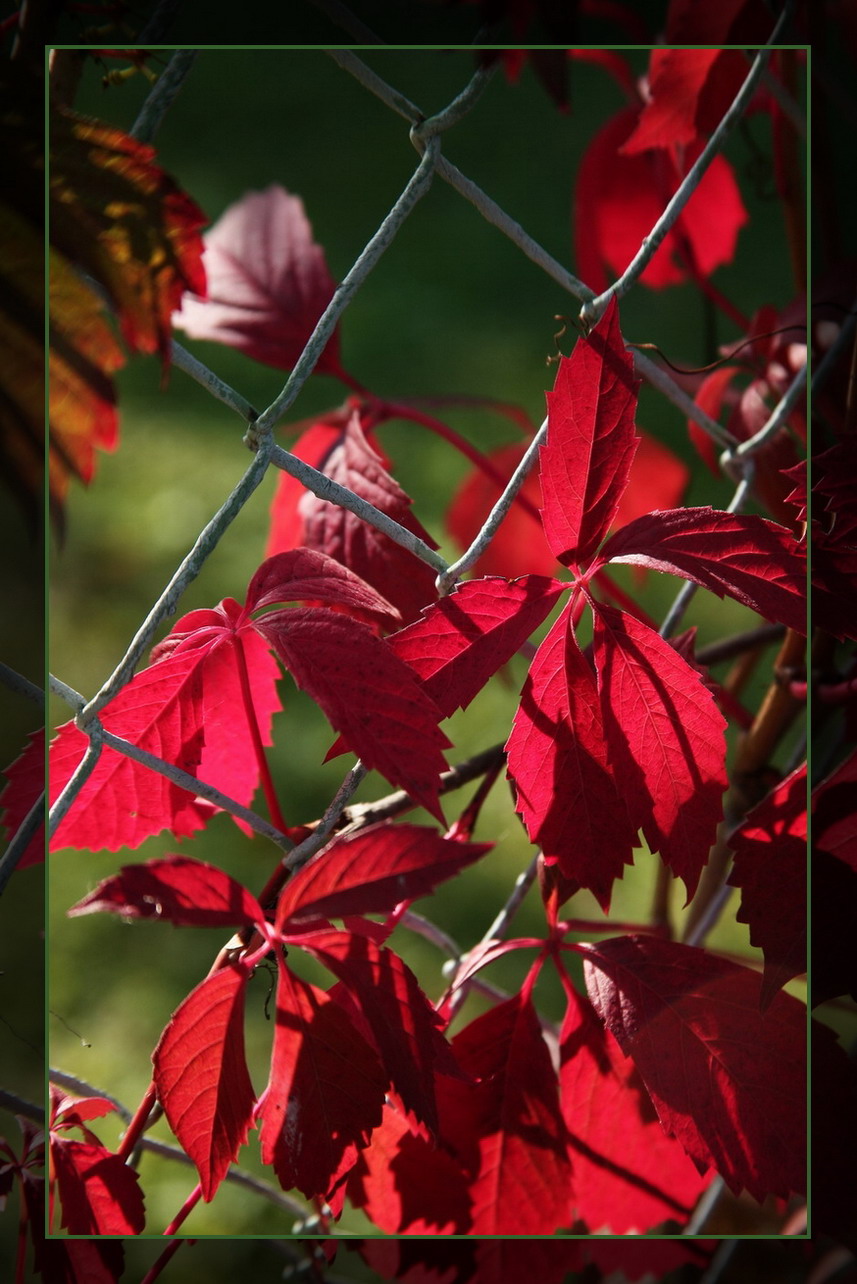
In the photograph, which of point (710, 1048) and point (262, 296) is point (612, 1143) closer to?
point (710, 1048)

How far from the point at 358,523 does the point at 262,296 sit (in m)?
0.17

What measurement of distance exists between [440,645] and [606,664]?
70 millimetres

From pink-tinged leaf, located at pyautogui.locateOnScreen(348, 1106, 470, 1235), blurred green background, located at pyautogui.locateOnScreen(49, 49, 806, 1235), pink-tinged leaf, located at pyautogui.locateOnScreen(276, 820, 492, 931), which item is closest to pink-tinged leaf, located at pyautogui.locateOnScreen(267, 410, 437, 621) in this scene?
blurred green background, located at pyautogui.locateOnScreen(49, 49, 806, 1235)

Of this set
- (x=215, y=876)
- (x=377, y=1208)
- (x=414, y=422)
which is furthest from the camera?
(x=414, y=422)

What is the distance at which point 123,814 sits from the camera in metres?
0.45

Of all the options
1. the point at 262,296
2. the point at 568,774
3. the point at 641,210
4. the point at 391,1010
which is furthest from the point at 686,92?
the point at 391,1010

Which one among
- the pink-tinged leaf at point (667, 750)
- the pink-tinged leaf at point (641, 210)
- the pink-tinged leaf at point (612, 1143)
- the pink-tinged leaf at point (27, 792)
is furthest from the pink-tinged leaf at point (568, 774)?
the pink-tinged leaf at point (641, 210)

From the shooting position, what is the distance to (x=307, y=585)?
16.0 inches

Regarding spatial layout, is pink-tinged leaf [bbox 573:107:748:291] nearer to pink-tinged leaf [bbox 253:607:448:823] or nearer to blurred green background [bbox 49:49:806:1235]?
blurred green background [bbox 49:49:806:1235]

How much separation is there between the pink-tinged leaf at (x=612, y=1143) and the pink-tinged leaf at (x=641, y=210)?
0.43 m

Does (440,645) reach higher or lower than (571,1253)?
higher

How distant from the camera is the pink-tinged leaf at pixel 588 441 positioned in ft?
1.23

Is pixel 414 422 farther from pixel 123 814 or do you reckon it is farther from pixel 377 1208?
pixel 377 1208

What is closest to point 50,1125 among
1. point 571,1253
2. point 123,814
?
point 123,814
